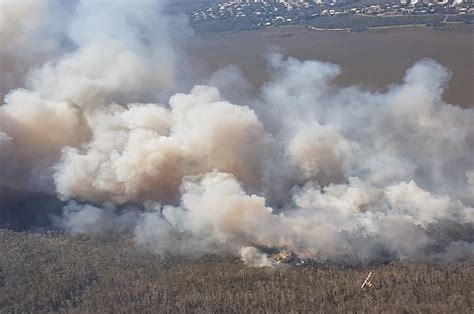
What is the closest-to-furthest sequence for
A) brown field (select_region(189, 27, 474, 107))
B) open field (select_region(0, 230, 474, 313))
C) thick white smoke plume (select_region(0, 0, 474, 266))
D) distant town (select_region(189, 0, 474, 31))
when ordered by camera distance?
open field (select_region(0, 230, 474, 313)) < thick white smoke plume (select_region(0, 0, 474, 266)) < brown field (select_region(189, 27, 474, 107)) < distant town (select_region(189, 0, 474, 31))

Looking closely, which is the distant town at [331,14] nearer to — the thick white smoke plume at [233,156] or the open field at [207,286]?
the thick white smoke plume at [233,156]

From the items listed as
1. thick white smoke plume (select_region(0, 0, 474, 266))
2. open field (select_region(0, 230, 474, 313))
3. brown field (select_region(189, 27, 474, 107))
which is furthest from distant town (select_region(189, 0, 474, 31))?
open field (select_region(0, 230, 474, 313))

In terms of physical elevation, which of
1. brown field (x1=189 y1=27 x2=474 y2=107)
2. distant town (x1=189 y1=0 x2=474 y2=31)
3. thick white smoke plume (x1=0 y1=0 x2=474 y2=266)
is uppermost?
distant town (x1=189 y1=0 x2=474 y2=31)

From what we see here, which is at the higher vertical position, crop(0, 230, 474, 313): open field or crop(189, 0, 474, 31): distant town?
crop(189, 0, 474, 31): distant town

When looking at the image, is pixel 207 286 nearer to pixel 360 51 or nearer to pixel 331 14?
pixel 360 51

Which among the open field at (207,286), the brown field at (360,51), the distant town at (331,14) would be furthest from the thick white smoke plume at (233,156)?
the distant town at (331,14)

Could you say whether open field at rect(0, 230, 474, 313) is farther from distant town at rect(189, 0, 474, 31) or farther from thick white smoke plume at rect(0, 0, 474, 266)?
distant town at rect(189, 0, 474, 31)

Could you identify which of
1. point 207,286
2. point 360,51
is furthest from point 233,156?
point 360,51

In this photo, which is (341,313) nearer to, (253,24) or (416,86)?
(416,86)
